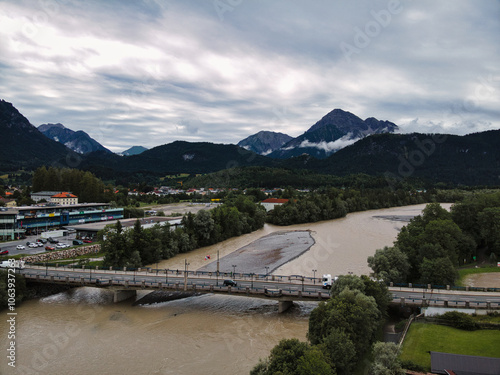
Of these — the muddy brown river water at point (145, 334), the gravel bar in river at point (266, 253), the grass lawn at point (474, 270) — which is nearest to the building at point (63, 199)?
the gravel bar in river at point (266, 253)

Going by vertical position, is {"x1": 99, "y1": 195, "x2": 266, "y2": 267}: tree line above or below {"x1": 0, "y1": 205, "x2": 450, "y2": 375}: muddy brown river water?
above

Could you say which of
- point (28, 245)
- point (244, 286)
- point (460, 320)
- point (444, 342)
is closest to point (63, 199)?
point (28, 245)

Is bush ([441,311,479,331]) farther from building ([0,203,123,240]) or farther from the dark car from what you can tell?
building ([0,203,123,240])

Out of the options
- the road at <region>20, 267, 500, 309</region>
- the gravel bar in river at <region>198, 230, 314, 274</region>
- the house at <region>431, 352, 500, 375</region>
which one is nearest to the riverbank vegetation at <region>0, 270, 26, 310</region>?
the road at <region>20, 267, 500, 309</region>

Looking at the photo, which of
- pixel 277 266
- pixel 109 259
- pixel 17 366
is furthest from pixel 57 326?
pixel 277 266

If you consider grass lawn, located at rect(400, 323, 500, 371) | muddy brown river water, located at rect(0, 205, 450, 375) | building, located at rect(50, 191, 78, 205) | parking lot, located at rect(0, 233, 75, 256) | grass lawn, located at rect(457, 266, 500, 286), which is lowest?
muddy brown river water, located at rect(0, 205, 450, 375)

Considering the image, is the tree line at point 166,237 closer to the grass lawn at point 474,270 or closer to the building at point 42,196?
the grass lawn at point 474,270
